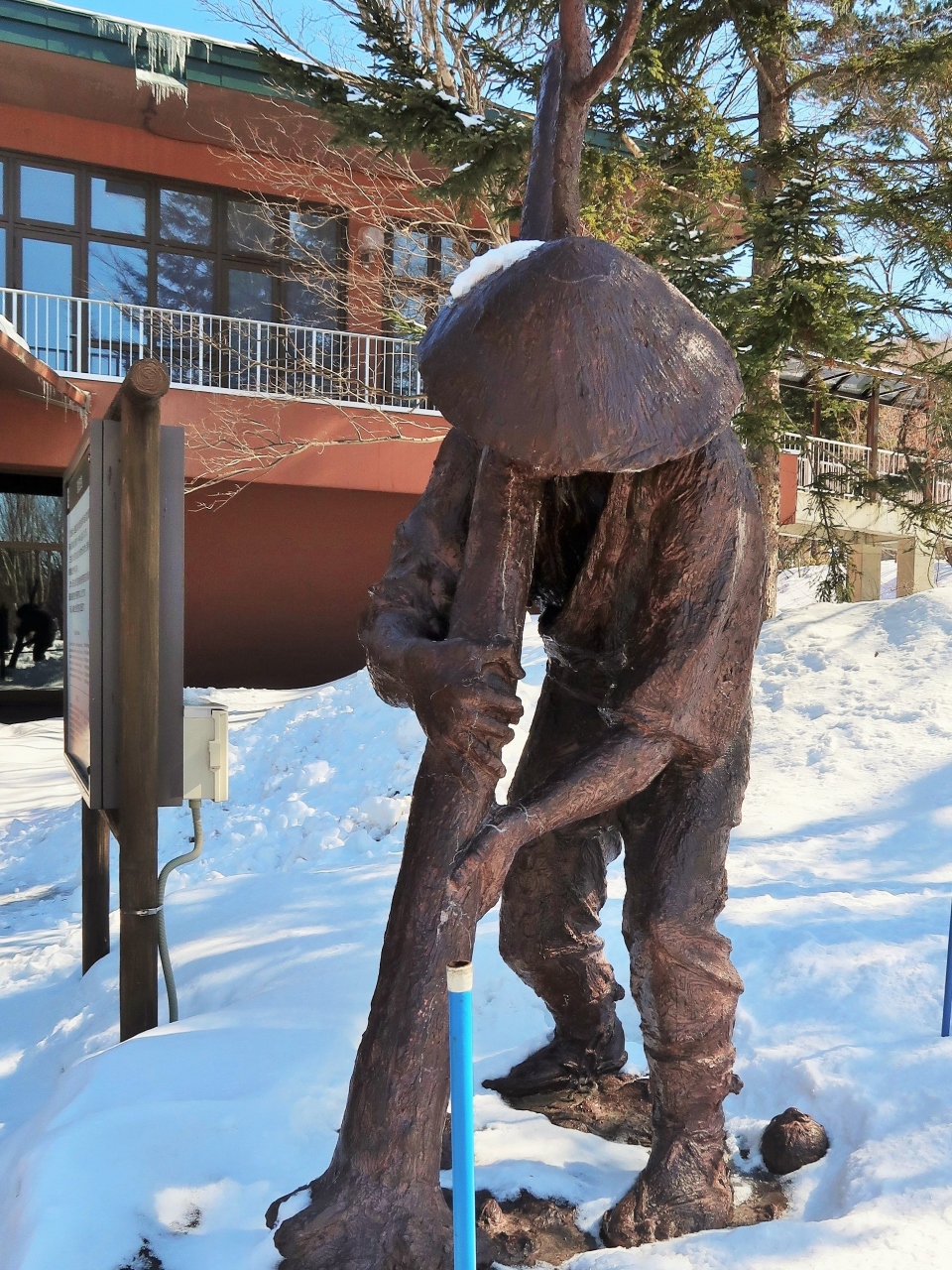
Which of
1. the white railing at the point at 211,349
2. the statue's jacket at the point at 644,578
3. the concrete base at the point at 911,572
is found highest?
the white railing at the point at 211,349

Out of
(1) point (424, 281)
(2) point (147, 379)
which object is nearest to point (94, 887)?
(2) point (147, 379)

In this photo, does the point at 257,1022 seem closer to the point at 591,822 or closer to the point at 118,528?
the point at 591,822

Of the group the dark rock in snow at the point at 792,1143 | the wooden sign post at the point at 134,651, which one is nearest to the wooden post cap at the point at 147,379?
the wooden sign post at the point at 134,651

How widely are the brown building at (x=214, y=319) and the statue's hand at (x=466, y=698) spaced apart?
861cm

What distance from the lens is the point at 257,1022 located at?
3.01m

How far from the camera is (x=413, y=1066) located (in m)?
1.73

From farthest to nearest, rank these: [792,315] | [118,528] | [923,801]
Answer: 1. [792,315]
2. [923,801]
3. [118,528]

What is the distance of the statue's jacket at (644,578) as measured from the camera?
1.97 m

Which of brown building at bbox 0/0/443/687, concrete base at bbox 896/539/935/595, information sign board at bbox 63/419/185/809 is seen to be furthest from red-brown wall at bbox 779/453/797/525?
information sign board at bbox 63/419/185/809

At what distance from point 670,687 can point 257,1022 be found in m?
1.79

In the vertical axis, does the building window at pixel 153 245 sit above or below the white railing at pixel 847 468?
above

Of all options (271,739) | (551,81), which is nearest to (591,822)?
(551,81)

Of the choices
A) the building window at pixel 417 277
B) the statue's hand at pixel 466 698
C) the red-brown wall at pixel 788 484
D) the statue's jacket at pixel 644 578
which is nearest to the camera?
the statue's hand at pixel 466 698

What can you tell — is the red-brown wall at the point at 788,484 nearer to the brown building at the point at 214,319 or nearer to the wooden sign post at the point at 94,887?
the brown building at the point at 214,319
